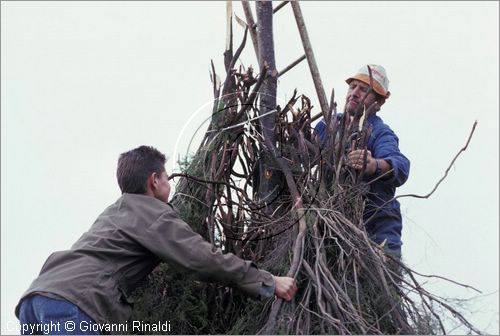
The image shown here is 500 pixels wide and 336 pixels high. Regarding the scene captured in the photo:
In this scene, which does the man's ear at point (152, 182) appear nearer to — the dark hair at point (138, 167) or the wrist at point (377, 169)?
the dark hair at point (138, 167)

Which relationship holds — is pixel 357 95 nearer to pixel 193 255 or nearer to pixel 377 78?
pixel 377 78

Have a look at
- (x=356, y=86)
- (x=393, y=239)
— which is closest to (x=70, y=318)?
(x=393, y=239)

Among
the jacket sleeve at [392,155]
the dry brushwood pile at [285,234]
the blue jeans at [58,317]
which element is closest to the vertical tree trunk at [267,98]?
the dry brushwood pile at [285,234]

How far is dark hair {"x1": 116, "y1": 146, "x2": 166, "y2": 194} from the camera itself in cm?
390

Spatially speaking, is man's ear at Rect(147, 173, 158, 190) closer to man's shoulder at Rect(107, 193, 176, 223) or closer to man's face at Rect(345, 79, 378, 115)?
man's shoulder at Rect(107, 193, 176, 223)

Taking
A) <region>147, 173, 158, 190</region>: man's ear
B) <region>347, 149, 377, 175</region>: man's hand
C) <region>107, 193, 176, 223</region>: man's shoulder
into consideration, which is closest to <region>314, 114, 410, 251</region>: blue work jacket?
<region>347, 149, 377, 175</region>: man's hand

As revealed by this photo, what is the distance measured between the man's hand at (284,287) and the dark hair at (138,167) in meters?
0.62

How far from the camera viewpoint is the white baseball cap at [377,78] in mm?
5070

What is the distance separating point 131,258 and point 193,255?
24 cm

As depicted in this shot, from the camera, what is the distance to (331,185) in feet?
14.6

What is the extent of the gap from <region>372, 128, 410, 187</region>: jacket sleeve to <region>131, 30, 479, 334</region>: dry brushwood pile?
197mm

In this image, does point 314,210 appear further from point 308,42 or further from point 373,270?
point 308,42

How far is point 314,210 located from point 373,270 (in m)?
0.37

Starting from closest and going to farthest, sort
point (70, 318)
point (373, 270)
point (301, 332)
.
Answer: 1. point (70, 318)
2. point (301, 332)
3. point (373, 270)
